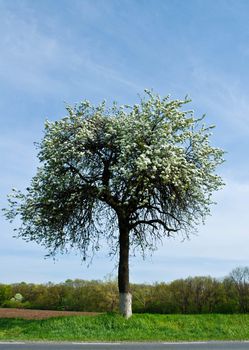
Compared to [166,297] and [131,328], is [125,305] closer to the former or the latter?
[131,328]

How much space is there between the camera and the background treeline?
1887 inches

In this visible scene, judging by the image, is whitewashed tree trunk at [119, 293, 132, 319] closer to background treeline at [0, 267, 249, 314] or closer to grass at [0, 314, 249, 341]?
grass at [0, 314, 249, 341]

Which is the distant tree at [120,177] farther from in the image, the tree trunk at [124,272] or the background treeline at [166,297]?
the background treeline at [166,297]

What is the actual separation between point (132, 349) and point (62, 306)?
4107cm

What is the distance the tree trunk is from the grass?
765 millimetres

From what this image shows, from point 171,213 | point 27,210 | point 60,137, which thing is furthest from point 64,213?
point 171,213

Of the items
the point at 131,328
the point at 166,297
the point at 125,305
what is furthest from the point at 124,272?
the point at 166,297

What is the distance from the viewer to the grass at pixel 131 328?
21797mm

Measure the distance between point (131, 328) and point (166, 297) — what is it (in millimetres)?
27046

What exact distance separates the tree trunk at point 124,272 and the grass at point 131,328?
765 mm

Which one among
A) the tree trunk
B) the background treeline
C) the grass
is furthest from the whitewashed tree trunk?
the background treeline

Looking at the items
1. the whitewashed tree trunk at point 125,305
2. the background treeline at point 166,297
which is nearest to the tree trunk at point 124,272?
the whitewashed tree trunk at point 125,305

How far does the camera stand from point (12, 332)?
23234 mm

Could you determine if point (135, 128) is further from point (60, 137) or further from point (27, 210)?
point (27, 210)
